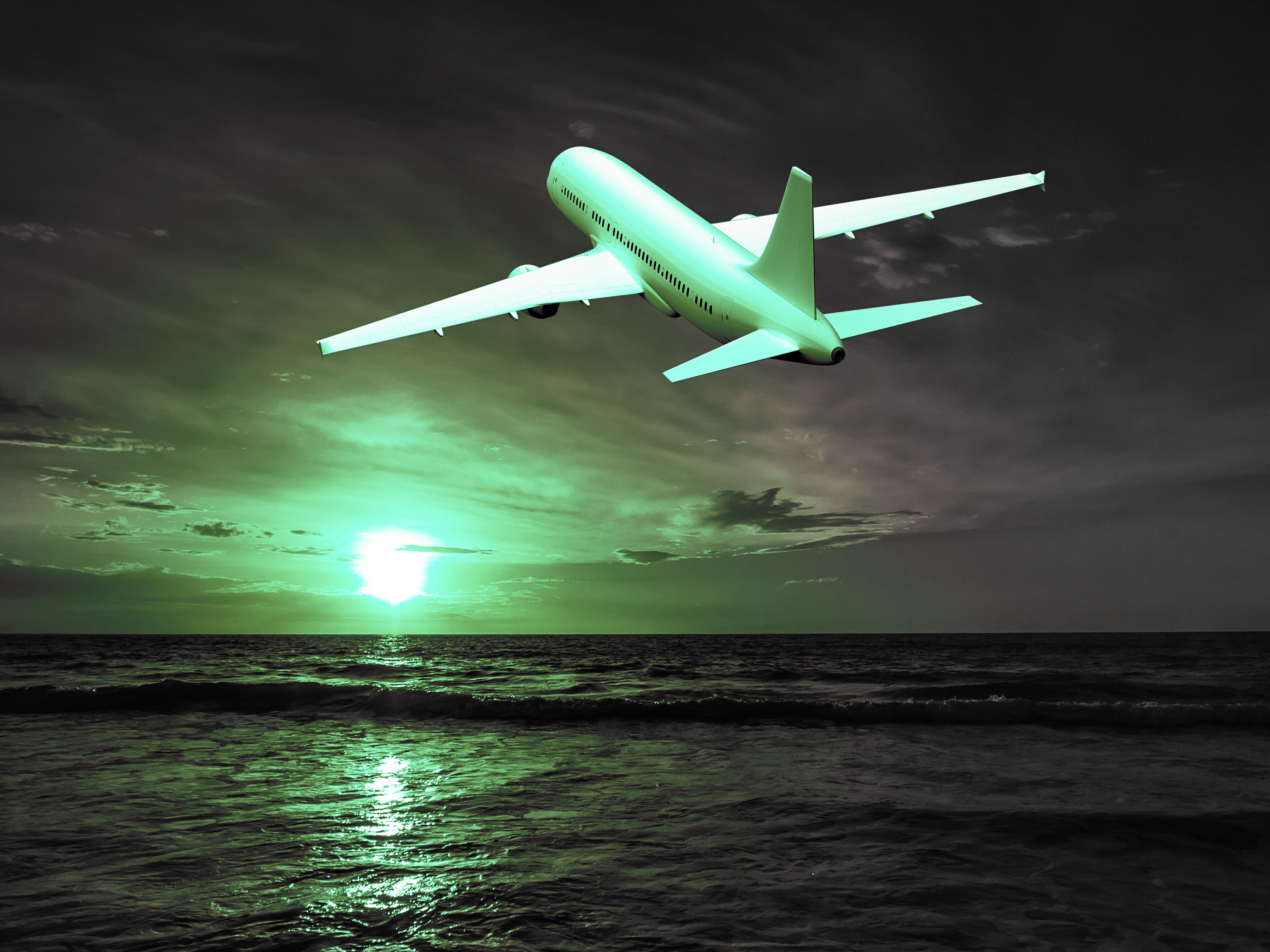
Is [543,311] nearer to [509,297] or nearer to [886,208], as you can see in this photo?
[509,297]

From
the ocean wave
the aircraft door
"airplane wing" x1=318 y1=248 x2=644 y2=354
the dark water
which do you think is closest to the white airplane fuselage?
the aircraft door

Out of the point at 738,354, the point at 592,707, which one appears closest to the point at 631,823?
the point at 738,354

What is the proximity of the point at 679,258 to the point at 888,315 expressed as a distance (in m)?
7.56

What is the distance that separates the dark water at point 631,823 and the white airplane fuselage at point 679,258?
9.66 metres

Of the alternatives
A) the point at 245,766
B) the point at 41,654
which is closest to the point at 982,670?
the point at 245,766

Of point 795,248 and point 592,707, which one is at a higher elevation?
point 795,248

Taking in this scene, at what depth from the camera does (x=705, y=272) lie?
70.9ft

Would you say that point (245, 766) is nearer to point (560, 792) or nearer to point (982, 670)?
point (560, 792)

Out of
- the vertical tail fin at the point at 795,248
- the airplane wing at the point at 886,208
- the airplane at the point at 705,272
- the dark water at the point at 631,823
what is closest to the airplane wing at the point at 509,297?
the airplane at the point at 705,272

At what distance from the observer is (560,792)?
13375 mm

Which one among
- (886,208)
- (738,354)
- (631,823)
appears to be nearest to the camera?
(631,823)

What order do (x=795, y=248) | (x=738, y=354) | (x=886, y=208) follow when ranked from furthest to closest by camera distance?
(x=886, y=208) < (x=795, y=248) < (x=738, y=354)

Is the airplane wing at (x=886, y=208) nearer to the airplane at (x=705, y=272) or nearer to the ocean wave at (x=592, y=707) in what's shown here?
the airplane at (x=705, y=272)

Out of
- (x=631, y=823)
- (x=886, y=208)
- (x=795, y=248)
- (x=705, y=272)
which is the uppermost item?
(x=886, y=208)
